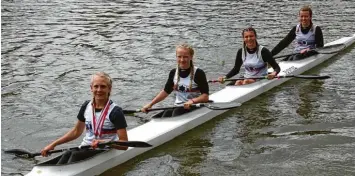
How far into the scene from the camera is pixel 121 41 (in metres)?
18.9

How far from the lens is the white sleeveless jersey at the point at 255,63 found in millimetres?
11812

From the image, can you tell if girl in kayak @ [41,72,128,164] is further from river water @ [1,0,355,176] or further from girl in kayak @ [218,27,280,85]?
girl in kayak @ [218,27,280,85]

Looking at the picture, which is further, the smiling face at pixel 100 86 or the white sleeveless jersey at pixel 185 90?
the white sleeveless jersey at pixel 185 90

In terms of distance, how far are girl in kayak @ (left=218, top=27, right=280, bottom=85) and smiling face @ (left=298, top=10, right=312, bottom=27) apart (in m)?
2.77

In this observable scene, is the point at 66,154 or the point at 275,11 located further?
the point at 275,11

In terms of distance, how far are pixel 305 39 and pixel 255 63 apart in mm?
3514

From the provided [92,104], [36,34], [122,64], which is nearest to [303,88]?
[122,64]

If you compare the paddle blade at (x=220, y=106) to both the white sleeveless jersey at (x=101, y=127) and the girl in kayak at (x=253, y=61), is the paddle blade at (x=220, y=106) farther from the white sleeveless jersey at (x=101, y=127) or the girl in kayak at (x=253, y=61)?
the white sleeveless jersey at (x=101, y=127)

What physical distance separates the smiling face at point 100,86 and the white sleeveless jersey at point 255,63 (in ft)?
17.6

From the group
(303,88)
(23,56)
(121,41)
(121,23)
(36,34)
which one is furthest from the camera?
(121,23)

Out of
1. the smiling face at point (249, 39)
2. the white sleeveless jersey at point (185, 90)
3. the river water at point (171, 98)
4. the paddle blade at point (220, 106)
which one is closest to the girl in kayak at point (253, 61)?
the smiling face at point (249, 39)

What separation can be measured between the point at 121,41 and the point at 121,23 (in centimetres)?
425

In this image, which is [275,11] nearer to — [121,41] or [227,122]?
[121,41]

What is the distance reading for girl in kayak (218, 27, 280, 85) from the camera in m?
11.6
